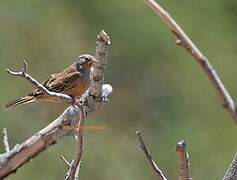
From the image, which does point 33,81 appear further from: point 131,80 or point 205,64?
point 131,80

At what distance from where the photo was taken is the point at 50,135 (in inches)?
66.9

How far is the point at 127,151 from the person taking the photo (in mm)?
8484

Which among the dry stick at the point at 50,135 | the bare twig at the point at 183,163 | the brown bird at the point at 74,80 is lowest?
the bare twig at the point at 183,163

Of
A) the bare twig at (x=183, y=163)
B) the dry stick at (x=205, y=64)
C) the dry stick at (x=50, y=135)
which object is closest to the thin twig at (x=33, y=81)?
the dry stick at (x=50, y=135)

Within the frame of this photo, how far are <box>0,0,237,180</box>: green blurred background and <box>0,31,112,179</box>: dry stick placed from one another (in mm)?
5069

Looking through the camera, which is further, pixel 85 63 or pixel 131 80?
pixel 131 80

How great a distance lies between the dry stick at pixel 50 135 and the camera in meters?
1.49

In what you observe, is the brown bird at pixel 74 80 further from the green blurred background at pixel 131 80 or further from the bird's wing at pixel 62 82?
the green blurred background at pixel 131 80

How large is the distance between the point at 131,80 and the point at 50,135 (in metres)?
6.98

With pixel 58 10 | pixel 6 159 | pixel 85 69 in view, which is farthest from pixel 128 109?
pixel 6 159

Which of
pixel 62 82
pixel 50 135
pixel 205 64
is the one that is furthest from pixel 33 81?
pixel 62 82

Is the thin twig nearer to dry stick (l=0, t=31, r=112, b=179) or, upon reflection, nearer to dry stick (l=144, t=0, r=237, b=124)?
dry stick (l=0, t=31, r=112, b=179)

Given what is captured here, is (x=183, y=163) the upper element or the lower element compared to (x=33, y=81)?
lower

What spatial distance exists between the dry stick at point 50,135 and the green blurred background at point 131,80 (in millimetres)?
5069
